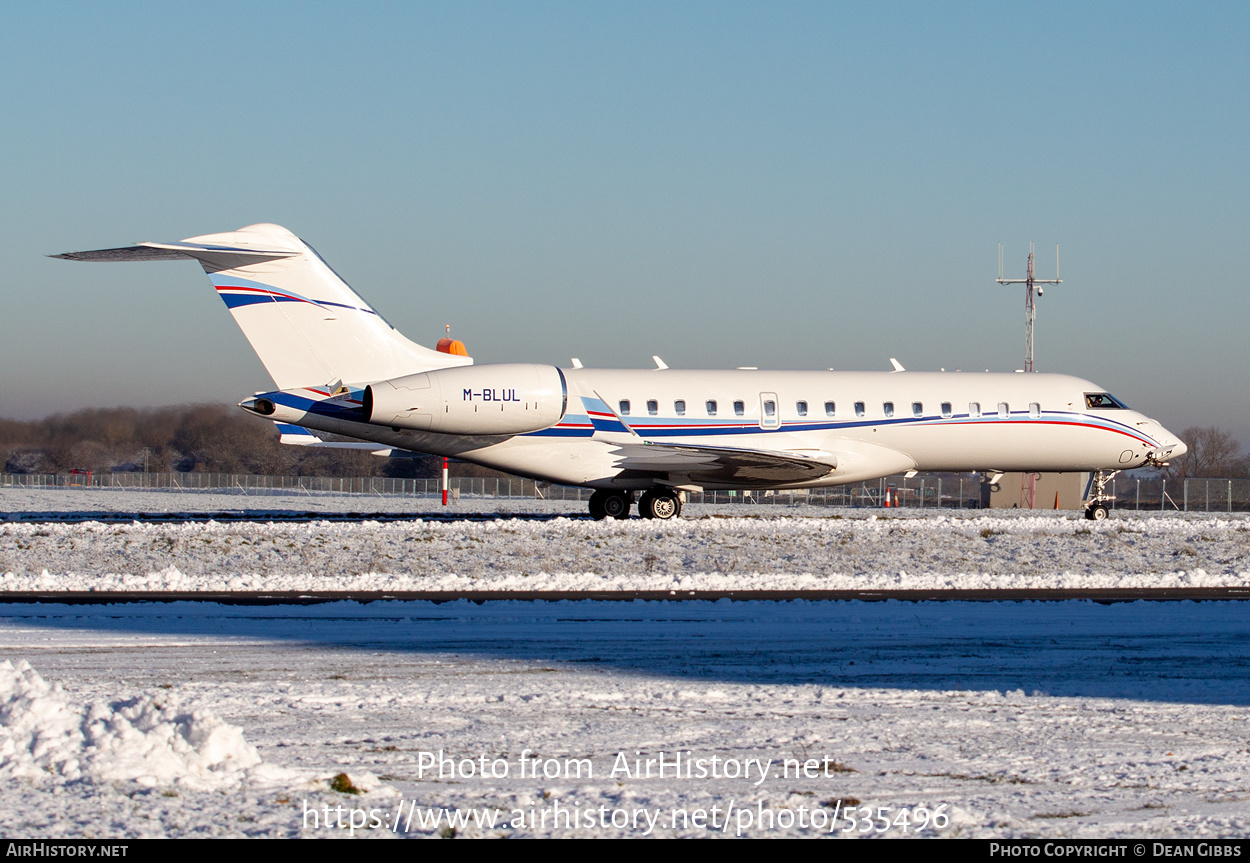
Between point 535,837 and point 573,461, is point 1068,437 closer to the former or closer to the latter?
point 573,461

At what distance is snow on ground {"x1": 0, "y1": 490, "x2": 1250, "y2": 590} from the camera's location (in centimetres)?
1703

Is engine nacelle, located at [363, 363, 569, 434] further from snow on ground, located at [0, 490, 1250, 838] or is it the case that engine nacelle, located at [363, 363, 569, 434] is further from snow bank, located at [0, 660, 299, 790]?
snow bank, located at [0, 660, 299, 790]

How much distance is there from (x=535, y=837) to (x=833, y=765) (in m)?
1.98

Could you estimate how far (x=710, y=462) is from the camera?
81.1ft

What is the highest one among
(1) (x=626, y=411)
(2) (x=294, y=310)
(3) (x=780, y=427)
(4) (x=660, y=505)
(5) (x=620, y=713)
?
(2) (x=294, y=310)

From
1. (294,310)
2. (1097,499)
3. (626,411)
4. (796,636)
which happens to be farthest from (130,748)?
(1097,499)

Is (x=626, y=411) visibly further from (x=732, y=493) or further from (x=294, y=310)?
(x=732, y=493)

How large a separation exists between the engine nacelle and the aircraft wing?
1.84 metres

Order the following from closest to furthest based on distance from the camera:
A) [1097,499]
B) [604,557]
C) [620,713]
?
[620,713] → [604,557] → [1097,499]

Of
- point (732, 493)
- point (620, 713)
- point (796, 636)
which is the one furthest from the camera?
point (732, 493)

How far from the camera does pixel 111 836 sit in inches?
195

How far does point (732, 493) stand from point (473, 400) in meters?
45.6

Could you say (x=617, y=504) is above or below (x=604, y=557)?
above
